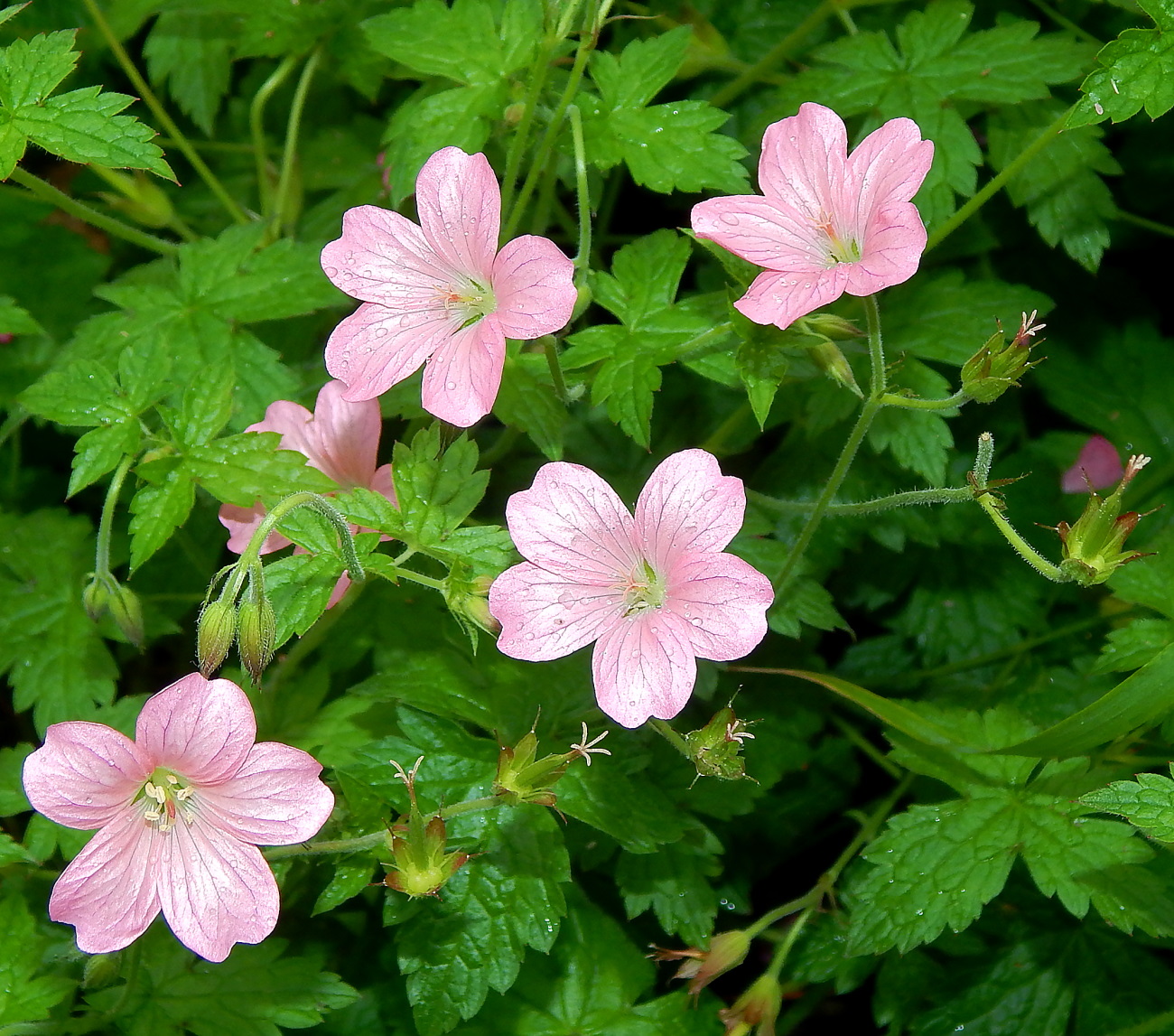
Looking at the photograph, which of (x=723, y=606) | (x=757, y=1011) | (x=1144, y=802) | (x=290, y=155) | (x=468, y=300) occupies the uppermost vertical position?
(x=468, y=300)

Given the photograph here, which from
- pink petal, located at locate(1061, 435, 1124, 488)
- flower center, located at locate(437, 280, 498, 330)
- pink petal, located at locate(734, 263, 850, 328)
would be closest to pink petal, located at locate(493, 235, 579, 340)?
flower center, located at locate(437, 280, 498, 330)

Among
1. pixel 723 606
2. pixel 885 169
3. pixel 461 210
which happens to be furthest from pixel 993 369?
pixel 461 210

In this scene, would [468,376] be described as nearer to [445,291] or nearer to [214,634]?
[445,291]

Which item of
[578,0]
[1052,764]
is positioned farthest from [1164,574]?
[578,0]

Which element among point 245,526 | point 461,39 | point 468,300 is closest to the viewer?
point 468,300

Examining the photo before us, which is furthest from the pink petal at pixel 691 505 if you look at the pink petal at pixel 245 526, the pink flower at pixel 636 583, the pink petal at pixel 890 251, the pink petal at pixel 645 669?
the pink petal at pixel 245 526

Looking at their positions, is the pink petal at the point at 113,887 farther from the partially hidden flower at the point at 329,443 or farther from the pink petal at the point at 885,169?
the pink petal at the point at 885,169
